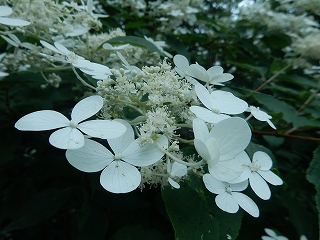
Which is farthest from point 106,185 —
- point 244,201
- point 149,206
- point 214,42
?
point 214,42

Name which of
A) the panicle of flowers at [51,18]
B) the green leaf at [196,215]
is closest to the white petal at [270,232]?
the green leaf at [196,215]

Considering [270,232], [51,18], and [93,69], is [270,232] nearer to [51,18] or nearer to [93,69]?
[93,69]

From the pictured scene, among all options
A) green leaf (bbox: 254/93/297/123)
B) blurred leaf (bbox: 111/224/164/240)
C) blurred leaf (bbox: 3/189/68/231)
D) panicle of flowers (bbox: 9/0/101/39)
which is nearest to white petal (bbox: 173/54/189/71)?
panicle of flowers (bbox: 9/0/101/39)

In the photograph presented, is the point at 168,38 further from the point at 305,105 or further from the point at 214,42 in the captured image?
the point at 305,105

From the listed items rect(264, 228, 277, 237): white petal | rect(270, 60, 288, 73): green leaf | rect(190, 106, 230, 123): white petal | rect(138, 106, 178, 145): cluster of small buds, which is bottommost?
rect(264, 228, 277, 237): white petal

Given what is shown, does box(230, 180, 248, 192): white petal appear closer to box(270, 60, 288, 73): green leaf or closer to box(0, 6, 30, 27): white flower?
box(0, 6, 30, 27): white flower

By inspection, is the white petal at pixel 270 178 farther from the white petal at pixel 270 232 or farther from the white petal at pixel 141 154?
the white petal at pixel 270 232

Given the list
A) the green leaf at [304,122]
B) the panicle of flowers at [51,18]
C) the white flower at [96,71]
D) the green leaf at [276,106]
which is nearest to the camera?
the white flower at [96,71]
